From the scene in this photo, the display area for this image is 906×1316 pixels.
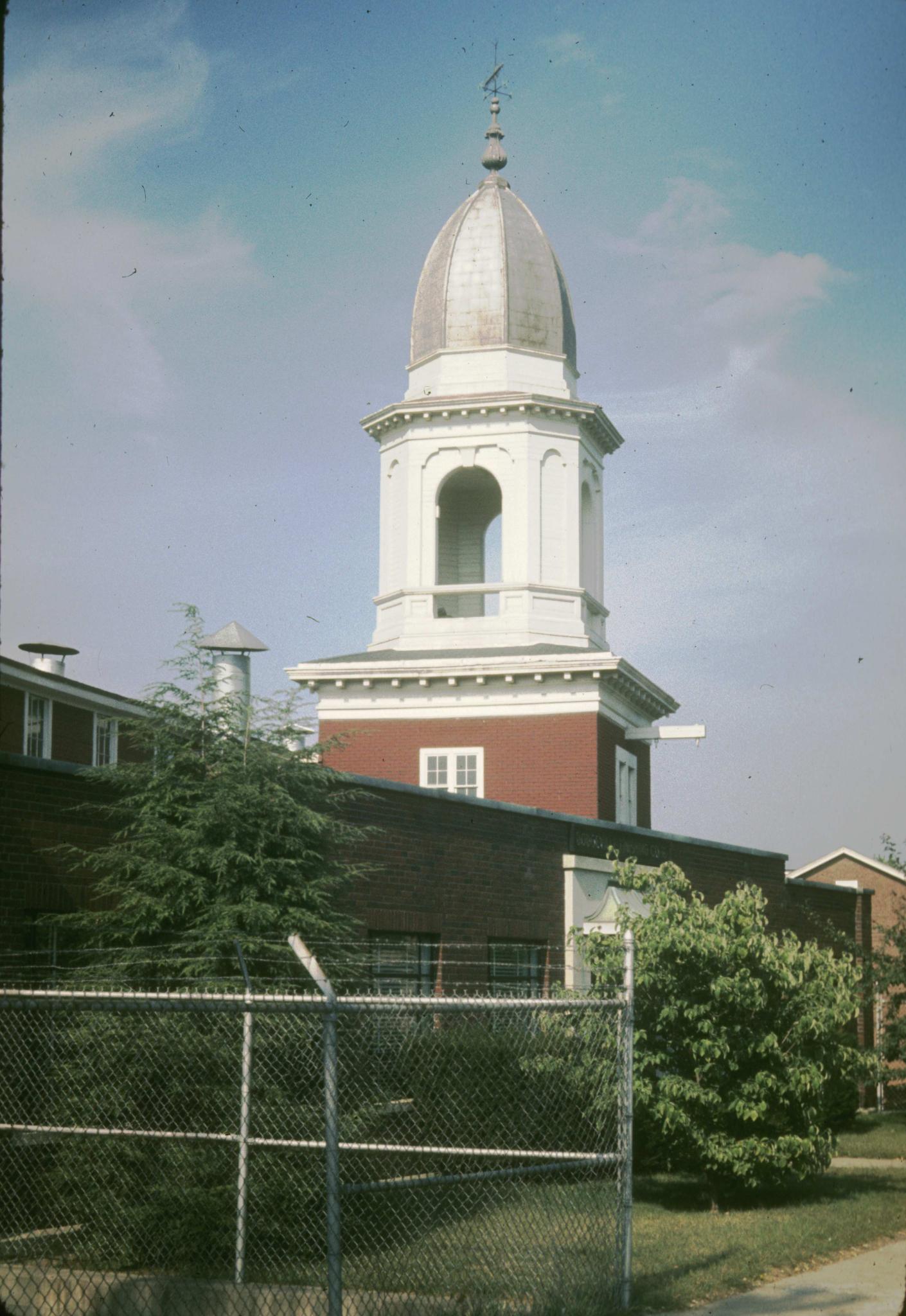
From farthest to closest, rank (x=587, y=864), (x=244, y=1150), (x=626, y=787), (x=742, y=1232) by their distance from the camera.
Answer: (x=626, y=787)
(x=587, y=864)
(x=742, y=1232)
(x=244, y=1150)

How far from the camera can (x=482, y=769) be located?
1140 inches

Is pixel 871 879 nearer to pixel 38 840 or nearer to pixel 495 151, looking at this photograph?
pixel 495 151

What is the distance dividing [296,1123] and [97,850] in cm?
274

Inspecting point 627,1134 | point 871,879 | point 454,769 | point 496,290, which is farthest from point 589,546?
point 627,1134

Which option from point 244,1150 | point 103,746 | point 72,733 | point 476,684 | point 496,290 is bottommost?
point 244,1150

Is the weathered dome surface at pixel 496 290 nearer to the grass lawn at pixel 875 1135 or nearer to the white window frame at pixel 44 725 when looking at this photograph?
the white window frame at pixel 44 725

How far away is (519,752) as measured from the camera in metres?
28.8

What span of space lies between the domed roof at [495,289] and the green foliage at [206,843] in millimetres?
19966

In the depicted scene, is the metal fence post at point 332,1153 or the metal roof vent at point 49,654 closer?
the metal fence post at point 332,1153

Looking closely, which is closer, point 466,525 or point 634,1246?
point 634,1246

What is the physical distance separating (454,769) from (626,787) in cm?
382

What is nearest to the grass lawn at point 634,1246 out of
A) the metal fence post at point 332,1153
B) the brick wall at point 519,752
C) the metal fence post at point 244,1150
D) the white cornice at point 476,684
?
the metal fence post at point 244,1150

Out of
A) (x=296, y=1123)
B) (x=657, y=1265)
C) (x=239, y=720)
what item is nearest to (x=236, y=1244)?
(x=296, y=1123)

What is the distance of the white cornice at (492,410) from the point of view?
101 feet
